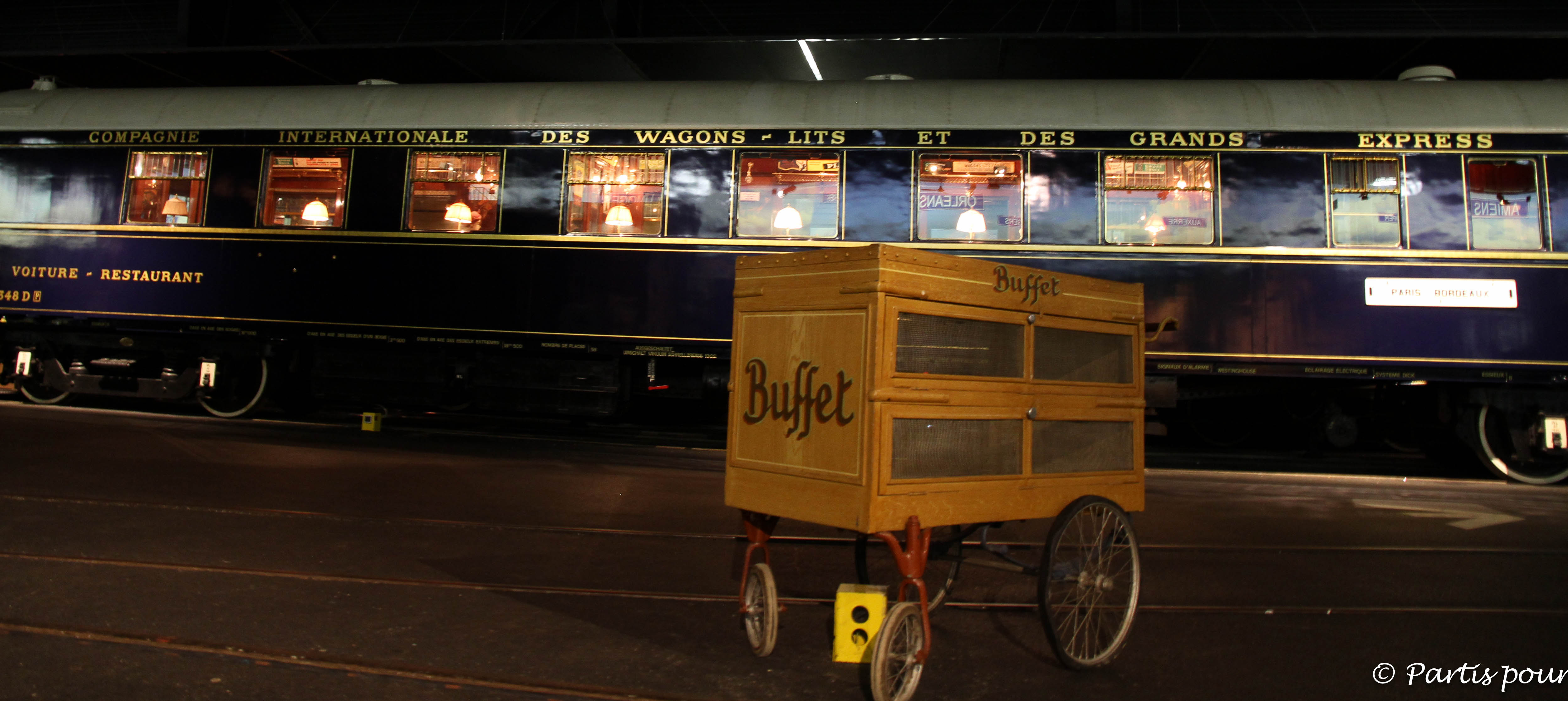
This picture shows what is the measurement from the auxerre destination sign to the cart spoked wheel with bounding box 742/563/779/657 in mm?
5148

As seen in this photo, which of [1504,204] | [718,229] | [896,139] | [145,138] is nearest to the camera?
[1504,204]

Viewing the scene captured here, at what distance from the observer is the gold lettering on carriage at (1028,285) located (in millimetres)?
2826

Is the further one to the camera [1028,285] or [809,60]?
[809,60]

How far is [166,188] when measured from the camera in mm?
8422

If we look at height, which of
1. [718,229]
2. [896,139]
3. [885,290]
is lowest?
[885,290]

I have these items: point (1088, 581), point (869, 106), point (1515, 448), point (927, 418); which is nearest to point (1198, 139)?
point (869, 106)

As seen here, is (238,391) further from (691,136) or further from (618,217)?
(691,136)

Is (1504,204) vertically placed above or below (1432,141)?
below

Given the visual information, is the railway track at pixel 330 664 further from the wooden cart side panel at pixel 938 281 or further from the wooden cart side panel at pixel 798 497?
the wooden cart side panel at pixel 938 281

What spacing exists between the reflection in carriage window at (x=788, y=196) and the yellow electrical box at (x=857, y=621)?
5.03 meters

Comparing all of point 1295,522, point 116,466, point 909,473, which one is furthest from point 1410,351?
point 116,466

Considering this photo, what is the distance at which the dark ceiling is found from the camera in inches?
383

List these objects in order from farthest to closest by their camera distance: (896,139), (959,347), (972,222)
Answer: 1. (896,139)
2. (972,222)
3. (959,347)

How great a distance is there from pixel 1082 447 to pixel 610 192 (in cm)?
561
